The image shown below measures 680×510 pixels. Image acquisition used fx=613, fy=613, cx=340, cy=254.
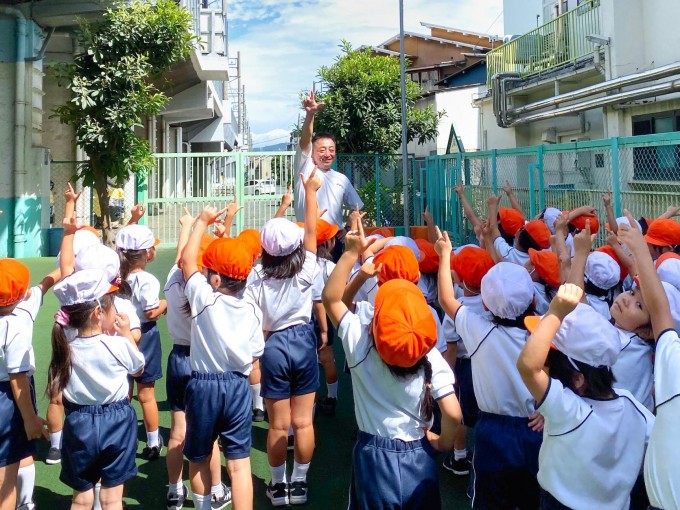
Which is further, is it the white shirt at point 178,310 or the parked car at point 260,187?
the parked car at point 260,187

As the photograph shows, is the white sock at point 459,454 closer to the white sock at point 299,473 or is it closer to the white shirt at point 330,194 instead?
the white sock at point 299,473

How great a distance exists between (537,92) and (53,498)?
12733 mm

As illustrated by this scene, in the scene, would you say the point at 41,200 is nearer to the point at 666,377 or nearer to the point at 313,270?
the point at 313,270

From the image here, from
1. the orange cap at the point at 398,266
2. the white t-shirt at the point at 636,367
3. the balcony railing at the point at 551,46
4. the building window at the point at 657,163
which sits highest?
the balcony railing at the point at 551,46

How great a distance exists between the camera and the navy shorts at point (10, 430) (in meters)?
2.58

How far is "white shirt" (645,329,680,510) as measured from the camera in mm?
1622

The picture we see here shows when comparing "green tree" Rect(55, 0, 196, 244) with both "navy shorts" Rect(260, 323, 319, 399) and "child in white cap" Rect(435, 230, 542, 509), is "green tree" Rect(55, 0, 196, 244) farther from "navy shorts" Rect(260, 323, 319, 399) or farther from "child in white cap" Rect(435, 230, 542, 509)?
"child in white cap" Rect(435, 230, 542, 509)

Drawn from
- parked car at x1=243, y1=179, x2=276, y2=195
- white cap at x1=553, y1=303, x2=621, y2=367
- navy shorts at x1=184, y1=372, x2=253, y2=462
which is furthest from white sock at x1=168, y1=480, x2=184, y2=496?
parked car at x1=243, y1=179, x2=276, y2=195

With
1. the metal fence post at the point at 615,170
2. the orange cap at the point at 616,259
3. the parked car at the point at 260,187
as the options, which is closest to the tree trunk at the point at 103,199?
the parked car at the point at 260,187

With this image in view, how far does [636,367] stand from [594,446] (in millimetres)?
652

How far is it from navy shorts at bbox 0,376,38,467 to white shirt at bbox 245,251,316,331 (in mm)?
1123

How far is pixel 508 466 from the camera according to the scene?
7.38 ft

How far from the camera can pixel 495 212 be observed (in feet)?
12.9

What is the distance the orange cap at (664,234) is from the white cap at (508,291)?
4.60 feet
